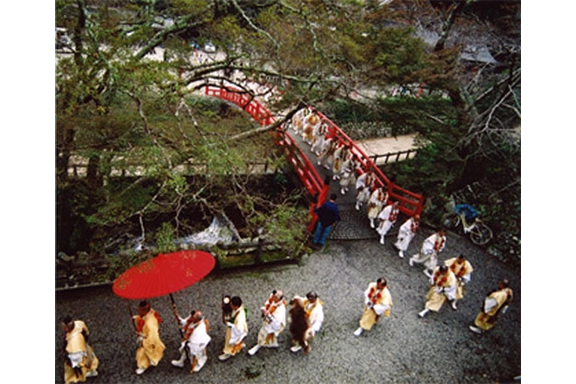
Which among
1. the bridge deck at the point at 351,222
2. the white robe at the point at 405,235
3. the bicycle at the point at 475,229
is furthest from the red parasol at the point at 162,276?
the bicycle at the point at 475,229

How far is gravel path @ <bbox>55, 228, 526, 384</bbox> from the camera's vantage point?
6660 millimetres

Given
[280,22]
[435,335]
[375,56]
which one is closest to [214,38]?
[280,22]

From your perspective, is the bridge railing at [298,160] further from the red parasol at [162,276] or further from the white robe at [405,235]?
the red parasol at [162,276]

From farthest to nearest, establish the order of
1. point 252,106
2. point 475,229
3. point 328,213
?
1. point 252,106
2. point 475,229
3. point 328,213

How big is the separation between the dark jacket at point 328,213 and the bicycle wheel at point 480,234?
16.6 ft

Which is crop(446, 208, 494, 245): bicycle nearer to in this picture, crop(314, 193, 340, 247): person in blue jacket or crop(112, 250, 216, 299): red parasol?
crop(314, 193, 340, 247): person in blue jacket

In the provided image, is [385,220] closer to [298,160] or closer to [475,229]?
[475,229]

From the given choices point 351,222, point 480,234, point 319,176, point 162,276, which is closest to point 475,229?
point 480,234

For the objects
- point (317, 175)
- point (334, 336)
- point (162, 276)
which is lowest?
point (334, 336)

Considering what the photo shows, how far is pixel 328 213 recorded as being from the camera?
968cm

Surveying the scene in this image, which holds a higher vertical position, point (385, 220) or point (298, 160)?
point (298, 160)

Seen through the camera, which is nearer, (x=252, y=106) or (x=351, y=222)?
(x=351, y=222)

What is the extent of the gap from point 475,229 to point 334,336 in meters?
6.77

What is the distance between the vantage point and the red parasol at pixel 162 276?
5469 millimetres
